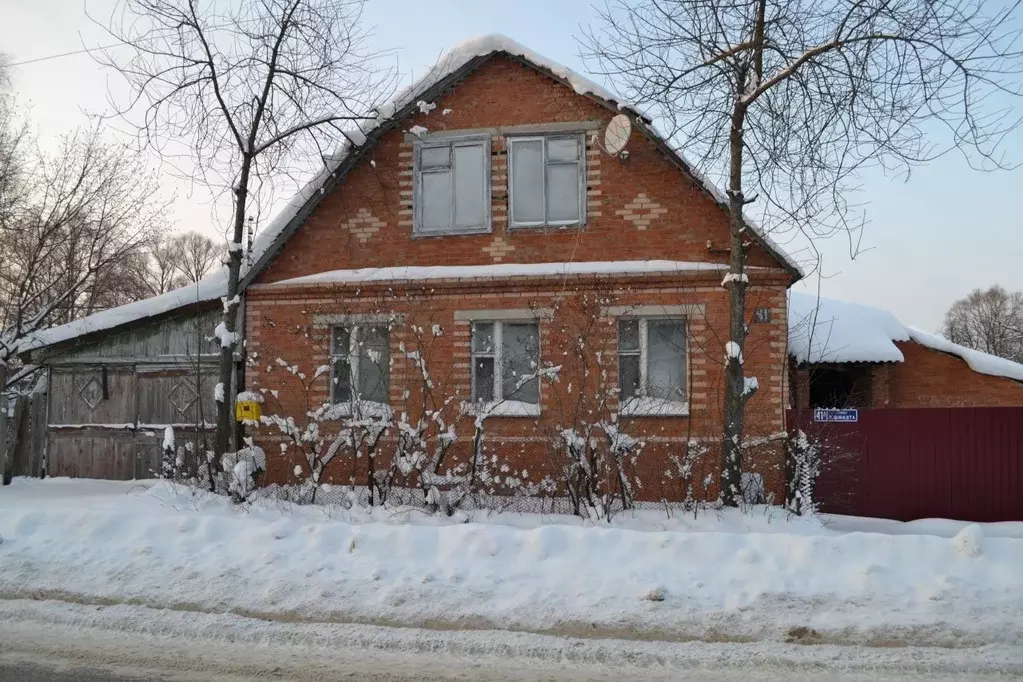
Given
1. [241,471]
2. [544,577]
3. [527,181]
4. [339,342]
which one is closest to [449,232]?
[527,181]

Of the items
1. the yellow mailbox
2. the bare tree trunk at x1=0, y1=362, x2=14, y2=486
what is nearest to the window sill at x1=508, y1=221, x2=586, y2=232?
the yellow mailbox

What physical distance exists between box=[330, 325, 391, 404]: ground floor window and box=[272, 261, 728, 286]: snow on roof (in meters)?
0.75

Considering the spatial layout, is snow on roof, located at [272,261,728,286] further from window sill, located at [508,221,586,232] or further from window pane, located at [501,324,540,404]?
window pane, located at [501,324,540,404]

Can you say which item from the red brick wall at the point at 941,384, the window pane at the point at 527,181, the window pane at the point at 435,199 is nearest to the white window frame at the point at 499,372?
the window pane at the point at 527,181

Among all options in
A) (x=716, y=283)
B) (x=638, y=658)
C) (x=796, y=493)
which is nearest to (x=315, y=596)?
(x=638, y=658)

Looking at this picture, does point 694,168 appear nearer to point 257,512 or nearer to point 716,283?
point 716,283

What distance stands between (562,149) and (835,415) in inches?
210

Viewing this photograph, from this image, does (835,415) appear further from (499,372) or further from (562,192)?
(562,192)

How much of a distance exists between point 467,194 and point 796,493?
619cm

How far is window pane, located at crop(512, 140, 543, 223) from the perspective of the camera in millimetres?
11547

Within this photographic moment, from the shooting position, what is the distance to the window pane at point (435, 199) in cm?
1177

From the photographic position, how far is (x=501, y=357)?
11.4 metres

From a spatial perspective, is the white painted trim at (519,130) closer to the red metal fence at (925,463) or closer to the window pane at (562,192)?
the window pane at (562,192)

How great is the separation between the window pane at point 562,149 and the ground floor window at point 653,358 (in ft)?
8.42
